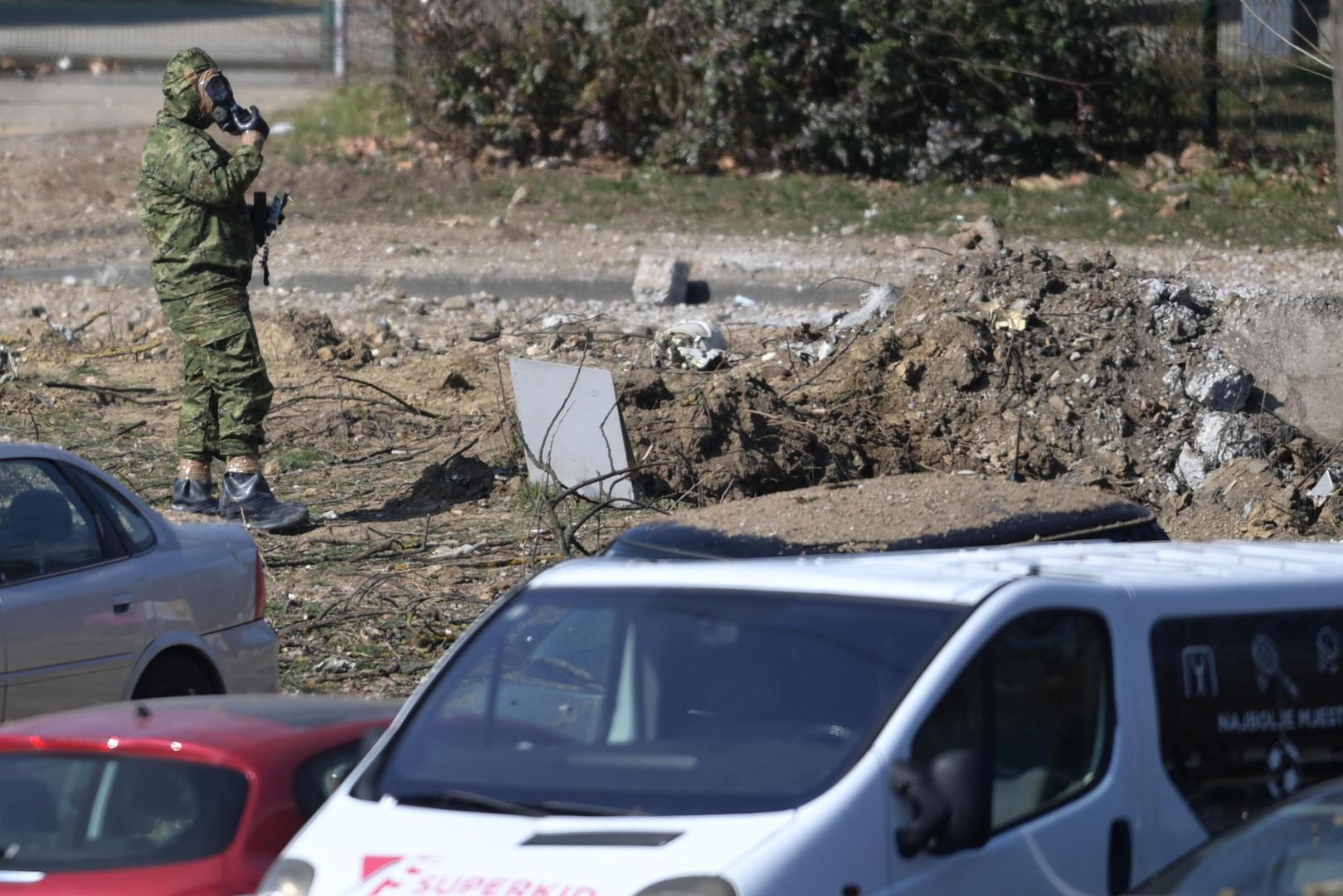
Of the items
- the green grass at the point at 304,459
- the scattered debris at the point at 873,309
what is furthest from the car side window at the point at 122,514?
the scattered debris at the point at 873,309

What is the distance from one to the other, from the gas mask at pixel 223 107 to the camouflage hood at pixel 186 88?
50 millimetres

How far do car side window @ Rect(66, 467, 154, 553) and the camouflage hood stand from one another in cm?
328

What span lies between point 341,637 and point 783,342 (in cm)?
474

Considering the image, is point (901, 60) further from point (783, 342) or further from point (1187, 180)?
point (783, 342)

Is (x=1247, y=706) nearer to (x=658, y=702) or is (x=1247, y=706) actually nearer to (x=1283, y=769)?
(x=1283, y=769)

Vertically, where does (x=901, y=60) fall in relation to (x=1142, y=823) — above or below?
above

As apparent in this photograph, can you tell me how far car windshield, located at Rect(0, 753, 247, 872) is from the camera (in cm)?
358

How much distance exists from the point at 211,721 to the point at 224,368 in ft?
15.7

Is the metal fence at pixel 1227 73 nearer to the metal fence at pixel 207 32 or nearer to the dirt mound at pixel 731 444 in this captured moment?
the metal fence at pixel 207 32

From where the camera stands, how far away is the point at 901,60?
638 inches

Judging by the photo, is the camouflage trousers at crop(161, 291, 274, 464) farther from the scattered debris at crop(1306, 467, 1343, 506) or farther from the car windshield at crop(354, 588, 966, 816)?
the scattered debris at crop(1306, 467, 1343, 506)

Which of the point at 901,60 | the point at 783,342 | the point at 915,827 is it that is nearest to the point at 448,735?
the point at 915,827

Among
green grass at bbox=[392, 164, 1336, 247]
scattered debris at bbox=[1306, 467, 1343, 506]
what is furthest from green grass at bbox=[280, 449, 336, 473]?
green grass at bbox=[392, 164, 1336, 247]

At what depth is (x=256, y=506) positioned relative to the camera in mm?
8656
